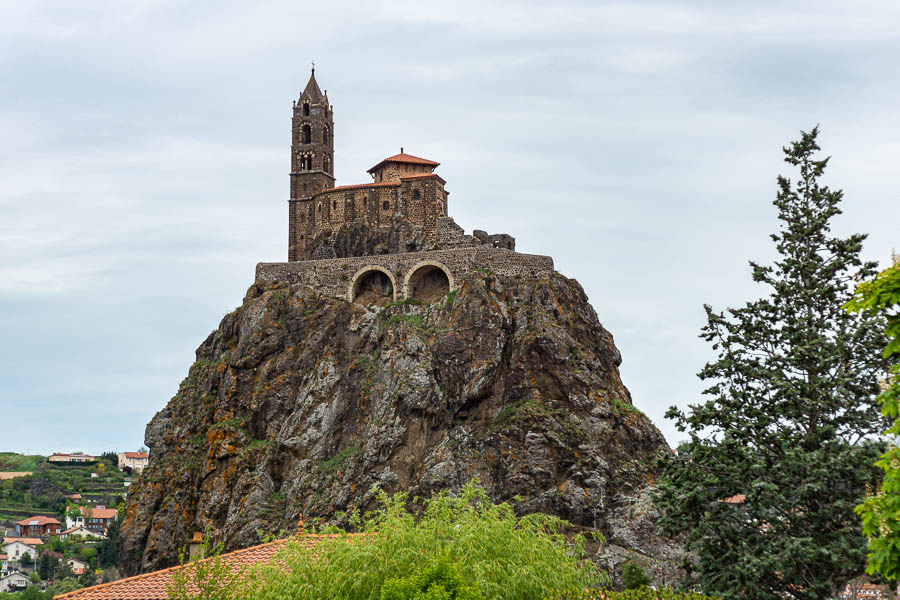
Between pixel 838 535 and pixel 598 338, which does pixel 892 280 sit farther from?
pixel 598 338

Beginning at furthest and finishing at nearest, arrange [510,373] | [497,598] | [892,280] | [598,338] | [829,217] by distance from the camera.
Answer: [598,338], [510,373], [829,217], [497,598], [892,280]

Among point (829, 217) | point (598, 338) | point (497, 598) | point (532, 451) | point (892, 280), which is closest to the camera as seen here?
point (892, 280)

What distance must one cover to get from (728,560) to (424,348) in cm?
4597

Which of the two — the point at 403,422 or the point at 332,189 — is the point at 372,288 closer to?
the point at 332,189

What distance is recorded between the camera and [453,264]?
3044 inches

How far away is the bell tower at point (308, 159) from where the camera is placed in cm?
8956

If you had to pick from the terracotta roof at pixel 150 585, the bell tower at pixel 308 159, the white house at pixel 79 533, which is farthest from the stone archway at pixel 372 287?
the white house at pixel 79 533

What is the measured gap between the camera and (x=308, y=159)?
93375 millimetres

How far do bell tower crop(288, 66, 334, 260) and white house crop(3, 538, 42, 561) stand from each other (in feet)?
249

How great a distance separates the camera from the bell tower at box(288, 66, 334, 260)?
89.6m

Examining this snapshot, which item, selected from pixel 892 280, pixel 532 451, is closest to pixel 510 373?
pixel 532 451

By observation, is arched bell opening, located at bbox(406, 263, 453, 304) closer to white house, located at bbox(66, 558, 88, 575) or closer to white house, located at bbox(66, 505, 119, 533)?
white house, located at bbox(66, 558, 88, 575)

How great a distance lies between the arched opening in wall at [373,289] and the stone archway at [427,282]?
2.02 m

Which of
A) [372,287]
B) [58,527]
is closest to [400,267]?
[372,287]
